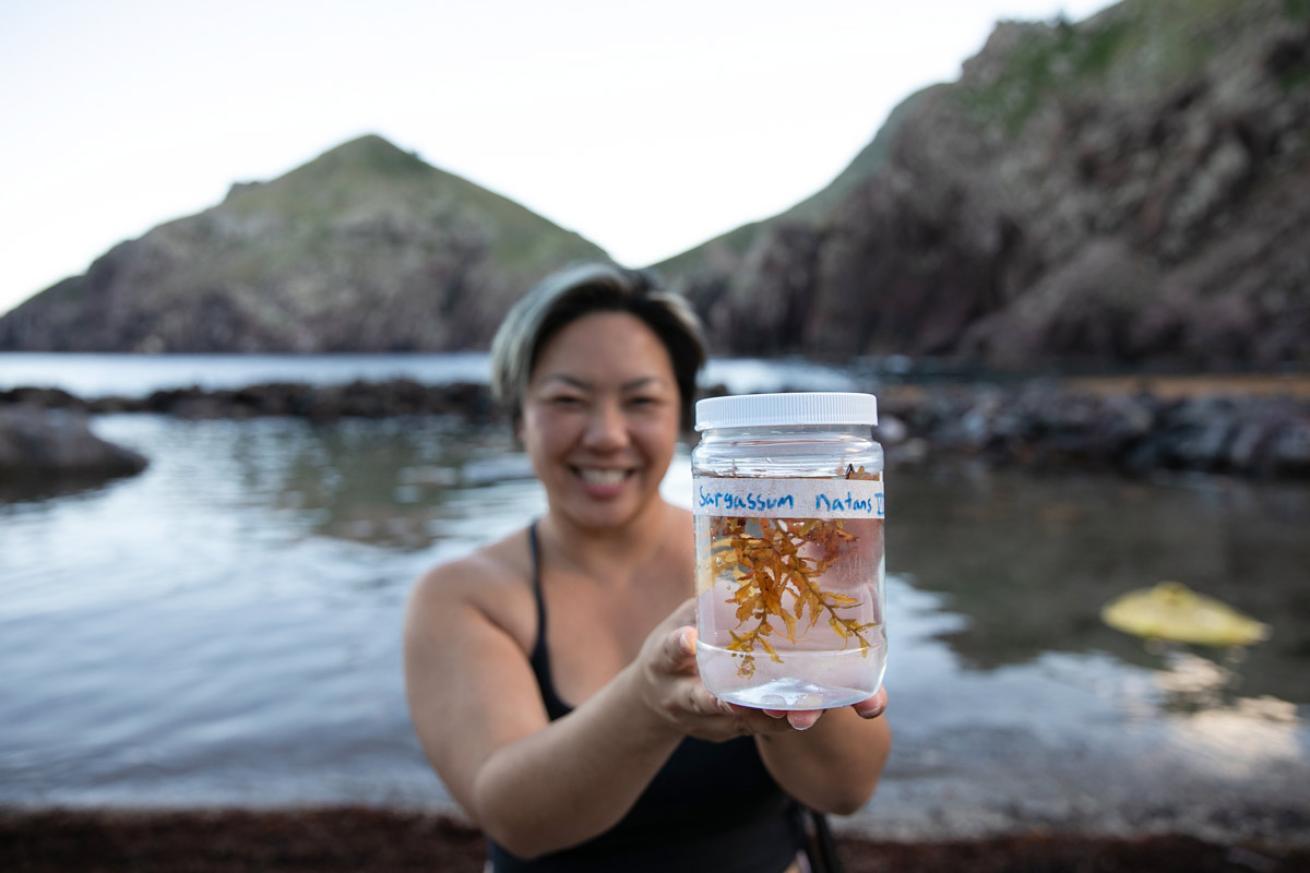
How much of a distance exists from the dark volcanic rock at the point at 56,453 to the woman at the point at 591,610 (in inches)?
681

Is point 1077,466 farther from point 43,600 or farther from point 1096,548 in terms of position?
point 43,600

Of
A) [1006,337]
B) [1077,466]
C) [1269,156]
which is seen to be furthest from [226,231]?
[1077,466]

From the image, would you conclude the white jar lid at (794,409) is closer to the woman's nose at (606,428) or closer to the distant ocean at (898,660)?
the woman's nose at (606,428)

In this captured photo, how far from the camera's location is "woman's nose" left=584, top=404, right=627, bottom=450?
6.91 ft

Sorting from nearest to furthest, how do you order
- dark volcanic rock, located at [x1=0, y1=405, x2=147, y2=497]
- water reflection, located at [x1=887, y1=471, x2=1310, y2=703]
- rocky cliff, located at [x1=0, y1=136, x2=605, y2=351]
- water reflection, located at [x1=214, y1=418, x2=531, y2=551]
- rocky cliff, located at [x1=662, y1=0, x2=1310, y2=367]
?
water reflection, located at [x1=887, y1=471, x2=1310, y2=703] → water reflection, located at [x1=214, y1=418, x2=531, y2=551] → dark volcanic rock, located at [x1=0, y1=405, x2=147, y2=497] → rocky cliff, located at [x1=662, y1=0, x2=1310, y2=367] → rocky cliff, located at [x1=0, y1=136, x2=605, y2=351]

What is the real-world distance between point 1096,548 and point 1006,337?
51.9m

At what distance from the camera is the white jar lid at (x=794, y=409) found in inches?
46.4

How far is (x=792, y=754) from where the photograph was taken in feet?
5.76

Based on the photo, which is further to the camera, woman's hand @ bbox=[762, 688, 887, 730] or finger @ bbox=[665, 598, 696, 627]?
finger @ bbox=[665, 598, 696, 627]

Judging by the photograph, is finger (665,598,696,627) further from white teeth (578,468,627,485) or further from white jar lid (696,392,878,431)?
white teeth (578,468,627,485)

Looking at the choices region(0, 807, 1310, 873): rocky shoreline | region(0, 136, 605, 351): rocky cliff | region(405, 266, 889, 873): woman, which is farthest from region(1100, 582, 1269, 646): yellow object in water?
region(0, 136, 605, 351): rocky cliff

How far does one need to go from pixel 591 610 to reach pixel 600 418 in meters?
0.51

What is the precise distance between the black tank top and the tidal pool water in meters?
1.30

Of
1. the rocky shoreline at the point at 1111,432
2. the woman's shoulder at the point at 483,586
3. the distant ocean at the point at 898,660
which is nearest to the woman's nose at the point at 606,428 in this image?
the woman's shoulder at the point at 483,586
